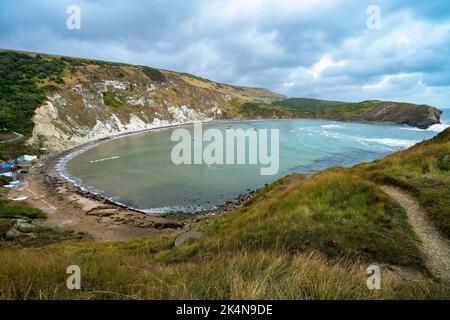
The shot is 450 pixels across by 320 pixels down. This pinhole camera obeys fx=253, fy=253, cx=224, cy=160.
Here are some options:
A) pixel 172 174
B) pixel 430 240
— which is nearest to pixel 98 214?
pixel 172 174

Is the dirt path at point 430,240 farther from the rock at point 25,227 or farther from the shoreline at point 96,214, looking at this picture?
the rock at point 25,227

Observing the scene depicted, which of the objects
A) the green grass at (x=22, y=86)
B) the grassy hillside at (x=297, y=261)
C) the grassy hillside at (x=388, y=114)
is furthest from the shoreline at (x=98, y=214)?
the grassy hillside at (x=388, y=114)

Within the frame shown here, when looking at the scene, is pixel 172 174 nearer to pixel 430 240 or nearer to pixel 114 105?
pixel 430 240

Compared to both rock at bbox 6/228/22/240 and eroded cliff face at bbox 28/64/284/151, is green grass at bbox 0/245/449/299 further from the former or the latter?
eroded cliff face at bbox 28/64/284/151

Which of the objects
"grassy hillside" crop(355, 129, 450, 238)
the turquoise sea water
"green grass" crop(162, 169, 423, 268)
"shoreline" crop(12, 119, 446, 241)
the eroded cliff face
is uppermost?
the eroded cliff face

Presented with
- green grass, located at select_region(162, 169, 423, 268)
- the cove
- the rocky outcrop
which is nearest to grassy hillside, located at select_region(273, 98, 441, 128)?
the rocky outcrop

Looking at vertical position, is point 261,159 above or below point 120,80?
below

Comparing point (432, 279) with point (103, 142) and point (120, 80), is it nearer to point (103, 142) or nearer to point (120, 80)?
point (103, 142)

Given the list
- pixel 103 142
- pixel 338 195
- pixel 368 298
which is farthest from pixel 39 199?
pixel 103 142
